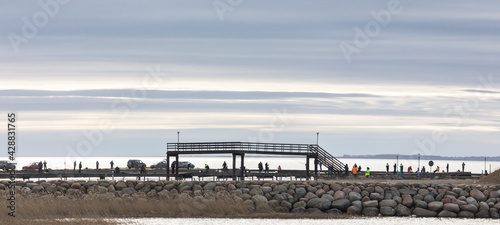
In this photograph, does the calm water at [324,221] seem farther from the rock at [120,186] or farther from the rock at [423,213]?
the rock at [120,186]

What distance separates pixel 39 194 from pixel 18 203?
631cm

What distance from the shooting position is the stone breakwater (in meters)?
50.0

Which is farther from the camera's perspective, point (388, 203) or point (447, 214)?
Result: point (388, 203)

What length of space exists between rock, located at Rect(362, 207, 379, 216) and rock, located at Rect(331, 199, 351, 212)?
112cm

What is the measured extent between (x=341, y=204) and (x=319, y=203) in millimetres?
1405

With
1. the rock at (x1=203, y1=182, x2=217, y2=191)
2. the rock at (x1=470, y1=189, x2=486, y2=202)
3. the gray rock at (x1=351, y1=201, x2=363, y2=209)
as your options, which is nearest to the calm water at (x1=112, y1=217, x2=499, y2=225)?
the gray rock at (x1=351, y1=201, x2=363, y2=209)

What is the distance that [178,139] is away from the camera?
10562 cm

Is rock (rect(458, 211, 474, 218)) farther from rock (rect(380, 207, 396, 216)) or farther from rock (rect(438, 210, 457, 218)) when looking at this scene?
rock (rect(380, 207, 396, 216))

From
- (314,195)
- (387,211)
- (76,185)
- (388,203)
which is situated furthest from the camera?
(76,185)

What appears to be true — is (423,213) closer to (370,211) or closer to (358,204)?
(370,211)

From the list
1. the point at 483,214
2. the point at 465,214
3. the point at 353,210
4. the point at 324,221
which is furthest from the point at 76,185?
the point at 483,214

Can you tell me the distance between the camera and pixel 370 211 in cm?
5006

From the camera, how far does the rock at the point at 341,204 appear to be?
164ft

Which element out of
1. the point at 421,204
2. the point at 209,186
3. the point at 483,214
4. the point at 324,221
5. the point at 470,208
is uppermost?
the point at 209,186
